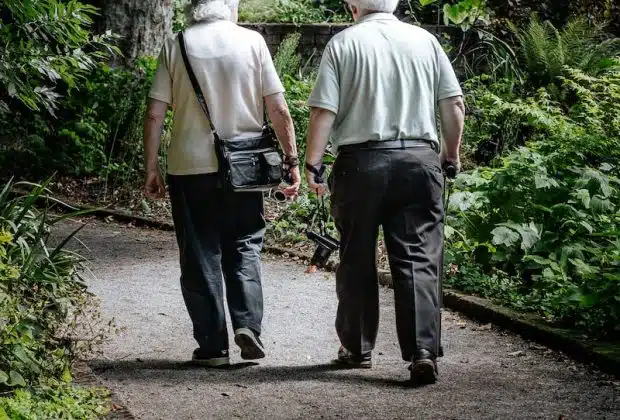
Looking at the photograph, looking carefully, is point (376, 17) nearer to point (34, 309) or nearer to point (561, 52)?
point (34, 309)

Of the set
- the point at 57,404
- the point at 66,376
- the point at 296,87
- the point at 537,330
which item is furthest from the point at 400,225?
the point at 296,87

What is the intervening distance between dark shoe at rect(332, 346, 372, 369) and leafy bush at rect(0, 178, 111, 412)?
1.28 metres

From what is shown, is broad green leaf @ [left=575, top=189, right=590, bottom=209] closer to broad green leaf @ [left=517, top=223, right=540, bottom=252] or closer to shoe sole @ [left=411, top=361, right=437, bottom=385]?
broad green leaf @ [left=517, top=223, right=540, bottom=252]

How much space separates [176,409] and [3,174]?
812 cm

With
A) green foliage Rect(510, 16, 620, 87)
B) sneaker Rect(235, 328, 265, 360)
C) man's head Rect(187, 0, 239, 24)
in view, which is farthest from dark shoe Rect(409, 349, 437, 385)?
green foliage Rect(510, 16, 620, 87)

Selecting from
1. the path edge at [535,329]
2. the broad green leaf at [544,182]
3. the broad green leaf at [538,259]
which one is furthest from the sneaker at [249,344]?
the broad green leaf at [544,182]

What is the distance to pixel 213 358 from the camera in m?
6.24

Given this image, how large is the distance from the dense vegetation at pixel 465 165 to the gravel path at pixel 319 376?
1.16ft

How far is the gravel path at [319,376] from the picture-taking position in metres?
5.43

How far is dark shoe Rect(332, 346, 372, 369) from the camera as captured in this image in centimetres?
619

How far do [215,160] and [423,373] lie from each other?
1488 mm

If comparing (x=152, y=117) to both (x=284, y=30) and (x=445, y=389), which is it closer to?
(x=445, y=389)

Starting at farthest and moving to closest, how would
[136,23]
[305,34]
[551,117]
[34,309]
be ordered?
[305,34], [136,23], [551,117], [34,309]

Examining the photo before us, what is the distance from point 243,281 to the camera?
6258mm
